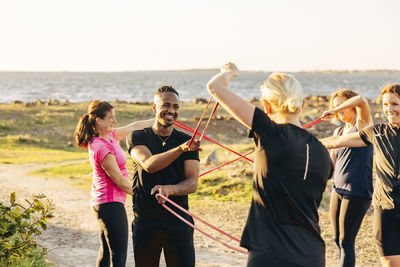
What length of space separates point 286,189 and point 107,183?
6.40 ft

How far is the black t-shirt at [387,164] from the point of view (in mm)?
3876

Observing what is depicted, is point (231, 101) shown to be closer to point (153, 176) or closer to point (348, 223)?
point (153, 176)

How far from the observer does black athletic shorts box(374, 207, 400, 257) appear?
3875mm

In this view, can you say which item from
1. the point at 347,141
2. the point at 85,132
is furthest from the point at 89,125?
the point at 347,141

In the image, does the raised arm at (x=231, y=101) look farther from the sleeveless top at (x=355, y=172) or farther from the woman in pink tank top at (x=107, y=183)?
the sleeveless top at (x=355, y=172)

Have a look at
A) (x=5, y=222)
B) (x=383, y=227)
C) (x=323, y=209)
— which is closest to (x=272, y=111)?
(x=383, y=227)

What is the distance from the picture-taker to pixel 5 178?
42.4ft

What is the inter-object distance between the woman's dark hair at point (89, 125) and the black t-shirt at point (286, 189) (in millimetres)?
2044

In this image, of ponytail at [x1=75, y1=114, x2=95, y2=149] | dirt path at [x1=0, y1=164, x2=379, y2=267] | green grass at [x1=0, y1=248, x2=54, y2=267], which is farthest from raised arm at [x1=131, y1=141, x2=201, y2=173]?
dirt path at [x1=0, y1=164, x2=379, y2=267]

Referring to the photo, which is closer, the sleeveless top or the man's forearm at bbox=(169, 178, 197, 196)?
the man's forearm at bbox=(169, 178, 197, 196)

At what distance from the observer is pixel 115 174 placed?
158 inches

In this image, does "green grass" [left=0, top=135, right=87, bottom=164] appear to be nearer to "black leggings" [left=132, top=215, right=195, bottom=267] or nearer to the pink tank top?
the pink tank top

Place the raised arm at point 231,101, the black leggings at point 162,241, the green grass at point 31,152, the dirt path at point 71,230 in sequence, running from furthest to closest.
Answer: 1. the green grass at point 31,152
2. the dirt path at point 71,230
3. the black leggings at point 162,241
4. the raised arm at point 231,101

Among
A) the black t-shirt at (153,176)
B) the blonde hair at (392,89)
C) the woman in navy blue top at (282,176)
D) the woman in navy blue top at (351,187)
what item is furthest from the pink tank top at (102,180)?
the blonde hair at (392,89)
